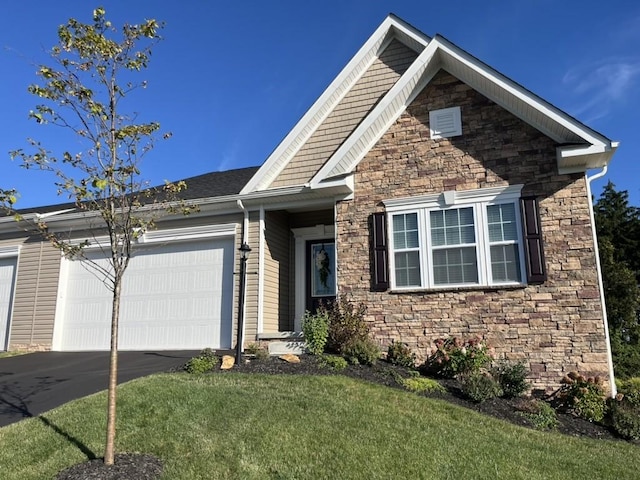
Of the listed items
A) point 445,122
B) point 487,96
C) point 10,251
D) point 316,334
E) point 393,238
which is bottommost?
point 316,334

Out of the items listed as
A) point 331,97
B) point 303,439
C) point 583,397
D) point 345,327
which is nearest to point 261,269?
point 345,327

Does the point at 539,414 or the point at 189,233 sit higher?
the point at 189,233

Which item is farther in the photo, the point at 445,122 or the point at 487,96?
the point at 445,122

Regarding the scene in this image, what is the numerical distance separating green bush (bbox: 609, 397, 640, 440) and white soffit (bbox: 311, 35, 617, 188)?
3.90 meters

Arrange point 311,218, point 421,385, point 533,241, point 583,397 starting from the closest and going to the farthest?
point 583,397, point 421,385, point 533,241, point 311,218

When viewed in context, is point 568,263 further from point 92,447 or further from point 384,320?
point 92,447

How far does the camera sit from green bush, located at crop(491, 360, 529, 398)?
782 centimetres

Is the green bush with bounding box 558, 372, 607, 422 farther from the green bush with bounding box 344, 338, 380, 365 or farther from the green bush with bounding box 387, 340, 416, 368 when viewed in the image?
the green bush with bounding box 344, 338, 380, 365

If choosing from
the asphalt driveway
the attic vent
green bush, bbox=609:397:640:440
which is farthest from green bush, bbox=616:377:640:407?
the asphalt driveway

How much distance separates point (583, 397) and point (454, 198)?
3.89 metres

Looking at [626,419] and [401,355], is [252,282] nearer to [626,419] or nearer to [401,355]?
[401,355]

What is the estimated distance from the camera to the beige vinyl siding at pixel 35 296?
495 inches

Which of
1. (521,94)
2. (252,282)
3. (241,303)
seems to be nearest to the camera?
(521,94)

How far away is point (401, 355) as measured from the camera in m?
9.04
